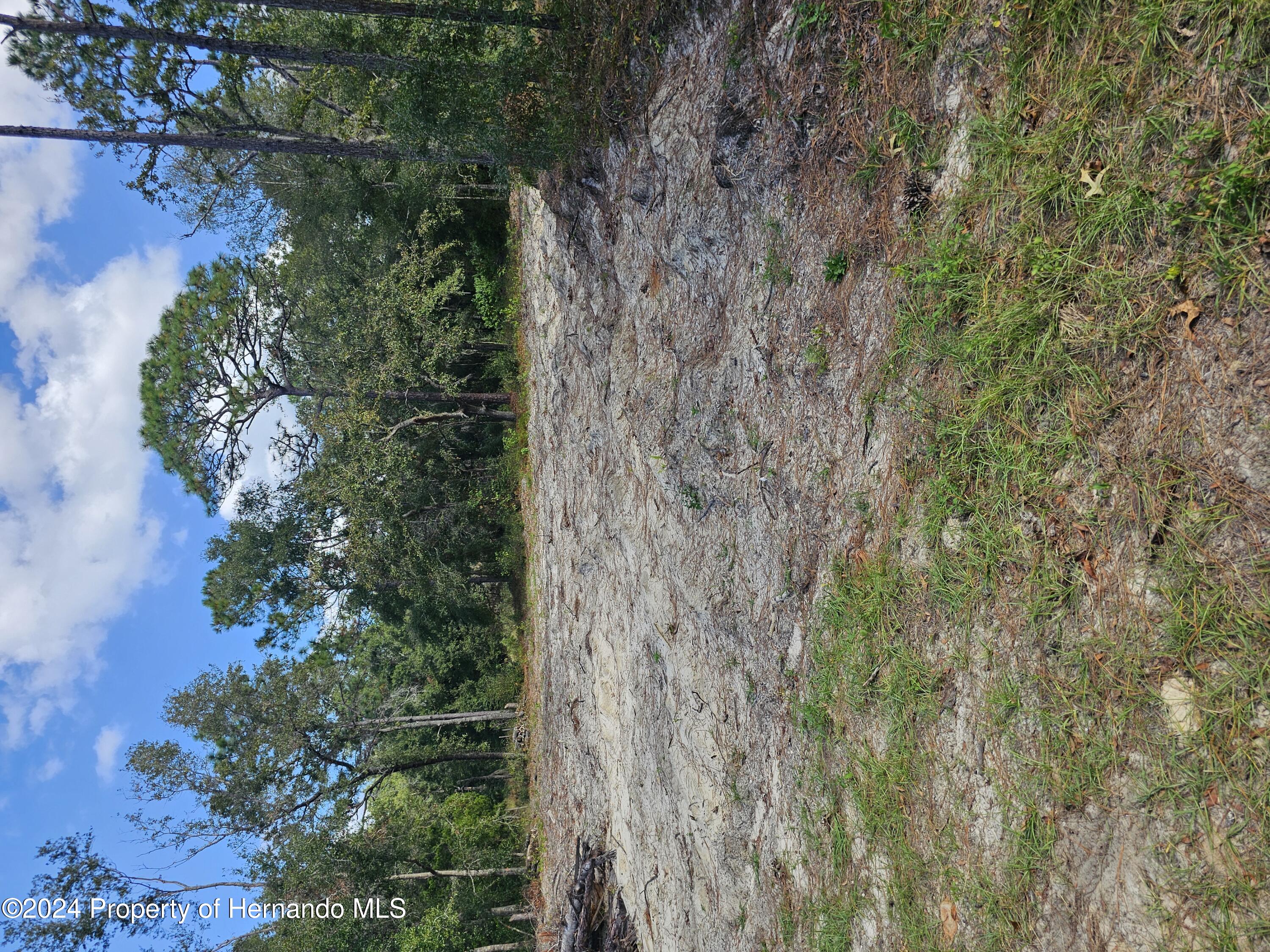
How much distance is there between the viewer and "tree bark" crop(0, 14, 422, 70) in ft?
22.2

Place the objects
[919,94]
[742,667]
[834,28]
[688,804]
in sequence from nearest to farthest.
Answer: [919,94] → [834,28] → [742,667] → [688,804]

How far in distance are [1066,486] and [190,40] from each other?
331 inches

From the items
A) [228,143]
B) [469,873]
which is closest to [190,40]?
[228,143]

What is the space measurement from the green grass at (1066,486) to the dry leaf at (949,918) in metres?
0.06

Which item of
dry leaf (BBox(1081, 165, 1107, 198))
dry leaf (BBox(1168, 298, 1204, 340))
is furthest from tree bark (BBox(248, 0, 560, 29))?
dry leaf (BBox(1168, 298, 1204, 340))

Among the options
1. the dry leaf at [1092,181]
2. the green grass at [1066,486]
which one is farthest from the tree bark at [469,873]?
the dry leaf at [1092,181]

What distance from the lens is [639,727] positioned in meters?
8.09

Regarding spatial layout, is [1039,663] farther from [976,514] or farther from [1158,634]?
[976,514]

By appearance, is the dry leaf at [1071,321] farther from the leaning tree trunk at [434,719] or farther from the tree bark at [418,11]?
the leaning tree trunk at [434,719]

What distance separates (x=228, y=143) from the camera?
7.80 metres

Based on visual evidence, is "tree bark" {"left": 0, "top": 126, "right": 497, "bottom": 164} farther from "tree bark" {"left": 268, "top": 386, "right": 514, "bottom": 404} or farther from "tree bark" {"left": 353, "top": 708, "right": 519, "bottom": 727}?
"tree bark" {"left": 353, "top": 708, "right": 519, "bottom": 727}

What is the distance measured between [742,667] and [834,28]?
16.0ft

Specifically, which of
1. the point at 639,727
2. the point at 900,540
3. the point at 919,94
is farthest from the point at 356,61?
the point at 639,727

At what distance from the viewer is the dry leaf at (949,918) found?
12.9ft
